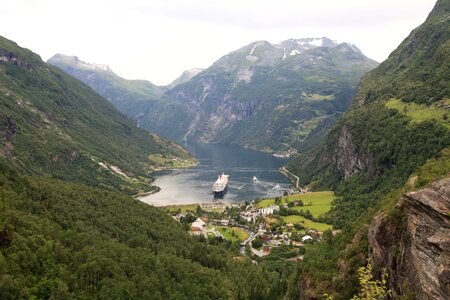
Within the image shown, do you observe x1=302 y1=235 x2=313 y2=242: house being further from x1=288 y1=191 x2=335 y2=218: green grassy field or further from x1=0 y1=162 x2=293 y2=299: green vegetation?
x1=288 y1=191 x2=335 y2=218: green grassy field

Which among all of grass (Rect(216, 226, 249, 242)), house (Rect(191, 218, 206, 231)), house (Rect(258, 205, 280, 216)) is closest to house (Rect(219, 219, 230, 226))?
grass (Rect(216, 226, 249, 242))

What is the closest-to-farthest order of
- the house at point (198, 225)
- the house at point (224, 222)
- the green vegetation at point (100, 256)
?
the green vegetation at point (100, 256) → the house at point (198, 225) → the house at point (224, 222)

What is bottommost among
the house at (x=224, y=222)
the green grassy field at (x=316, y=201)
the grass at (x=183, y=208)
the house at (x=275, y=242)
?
the grass at (x=183, y=208)

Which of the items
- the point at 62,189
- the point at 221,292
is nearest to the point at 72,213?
the point at 62,189

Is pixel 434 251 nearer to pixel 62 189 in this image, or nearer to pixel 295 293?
pixel 295 293

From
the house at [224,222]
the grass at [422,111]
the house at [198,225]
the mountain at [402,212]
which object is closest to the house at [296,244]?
the mountain at [402,212]

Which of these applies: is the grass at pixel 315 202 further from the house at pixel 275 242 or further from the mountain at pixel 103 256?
the mountain at pixel 103 256
